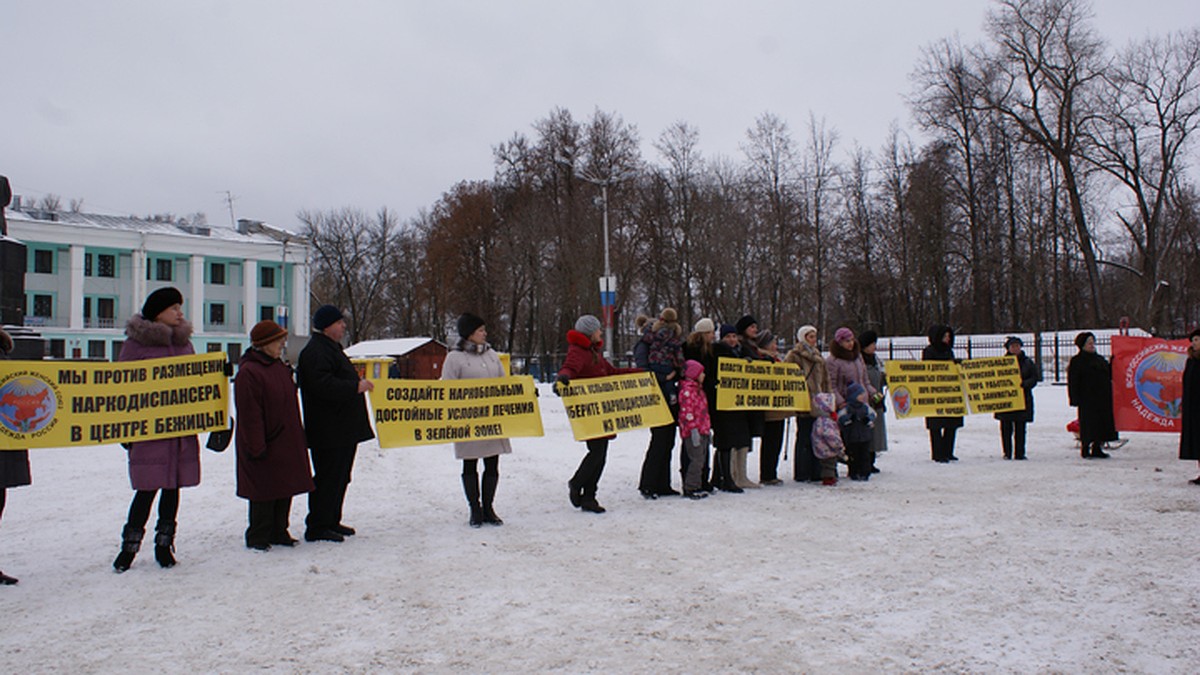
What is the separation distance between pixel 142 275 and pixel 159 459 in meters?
65.0

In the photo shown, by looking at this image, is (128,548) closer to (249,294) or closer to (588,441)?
(588,441)

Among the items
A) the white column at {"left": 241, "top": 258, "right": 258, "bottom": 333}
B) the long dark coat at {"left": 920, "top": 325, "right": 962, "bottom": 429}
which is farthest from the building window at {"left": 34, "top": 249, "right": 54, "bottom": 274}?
the long dark coat at {"left": 920, "top": 325, "right": 962, "bottom": 429}

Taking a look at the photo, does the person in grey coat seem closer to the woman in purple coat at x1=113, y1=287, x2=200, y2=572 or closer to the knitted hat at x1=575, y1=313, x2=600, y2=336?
the woman in purple coat at x1=113, y1=287, x2=200, y2=572

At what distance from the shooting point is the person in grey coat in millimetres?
5898

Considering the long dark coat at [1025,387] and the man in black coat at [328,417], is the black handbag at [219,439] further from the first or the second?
the long dark coat at [1025,387]

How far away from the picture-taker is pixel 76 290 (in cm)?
6078

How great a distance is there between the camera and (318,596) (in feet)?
17.9

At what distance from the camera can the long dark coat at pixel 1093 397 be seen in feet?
40.5

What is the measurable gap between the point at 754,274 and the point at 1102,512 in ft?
113

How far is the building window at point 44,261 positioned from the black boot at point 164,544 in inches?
2547

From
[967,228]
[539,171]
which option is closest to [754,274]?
[967,228]

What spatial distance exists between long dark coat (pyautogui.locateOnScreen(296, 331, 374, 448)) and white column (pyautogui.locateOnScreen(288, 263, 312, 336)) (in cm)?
6215

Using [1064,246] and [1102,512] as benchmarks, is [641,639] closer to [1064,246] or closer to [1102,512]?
[1102,512]

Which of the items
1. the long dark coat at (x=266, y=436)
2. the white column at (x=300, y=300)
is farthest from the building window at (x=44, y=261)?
the long dark coat at (x=266, y=436)
